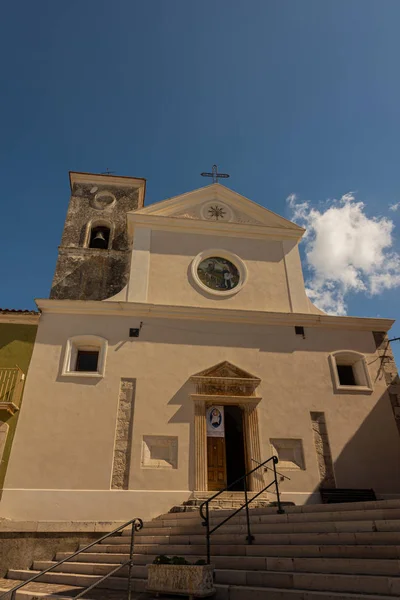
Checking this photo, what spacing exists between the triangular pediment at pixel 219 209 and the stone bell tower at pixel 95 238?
310cm

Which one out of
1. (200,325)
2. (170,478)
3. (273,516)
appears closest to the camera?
(273,516)

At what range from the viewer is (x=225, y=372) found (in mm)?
11031

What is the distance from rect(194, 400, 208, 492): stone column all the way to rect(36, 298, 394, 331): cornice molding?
2.63 metres

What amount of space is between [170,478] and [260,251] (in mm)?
7827

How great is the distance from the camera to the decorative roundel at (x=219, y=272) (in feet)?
41.9

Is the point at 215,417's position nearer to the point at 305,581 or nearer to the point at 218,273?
the point at 218,273

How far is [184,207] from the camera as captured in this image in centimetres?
1438

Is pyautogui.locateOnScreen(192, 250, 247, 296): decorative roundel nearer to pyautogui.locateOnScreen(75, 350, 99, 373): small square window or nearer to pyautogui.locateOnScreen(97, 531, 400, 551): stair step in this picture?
pyautogui.locateOnScreen(75, 350, 99, 373): small square window

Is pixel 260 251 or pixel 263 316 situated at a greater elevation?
pixel 260 251

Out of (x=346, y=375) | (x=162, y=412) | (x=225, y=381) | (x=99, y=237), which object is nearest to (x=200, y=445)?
(x=162, y=412)

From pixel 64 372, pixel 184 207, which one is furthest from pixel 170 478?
pixel 184 207

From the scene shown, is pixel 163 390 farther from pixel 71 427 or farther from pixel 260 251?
pixel 260 251

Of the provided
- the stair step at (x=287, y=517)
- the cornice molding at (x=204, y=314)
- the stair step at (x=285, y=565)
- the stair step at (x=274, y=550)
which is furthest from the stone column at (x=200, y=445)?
the stair step at (x=285, y=565)

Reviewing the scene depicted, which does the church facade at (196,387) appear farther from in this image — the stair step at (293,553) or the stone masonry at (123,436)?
the stair step at (293,553)
